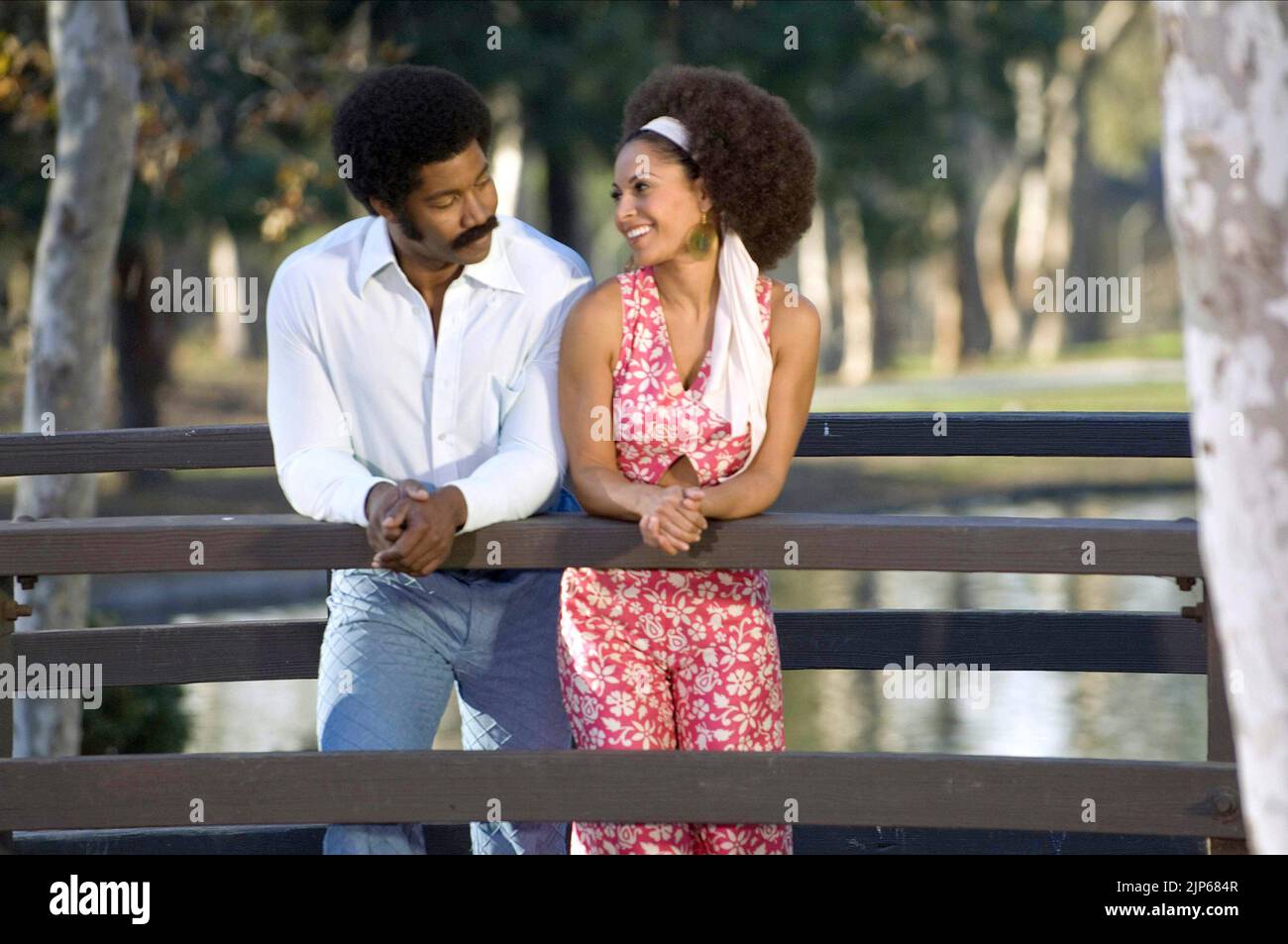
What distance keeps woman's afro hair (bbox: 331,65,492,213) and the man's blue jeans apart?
30.0 inches

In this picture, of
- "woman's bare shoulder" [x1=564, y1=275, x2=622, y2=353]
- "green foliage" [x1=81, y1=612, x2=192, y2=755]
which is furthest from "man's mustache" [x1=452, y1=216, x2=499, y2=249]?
"green foliage" [x1=81, y1=612, x2=192, y2=755]

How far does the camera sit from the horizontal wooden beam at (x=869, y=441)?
441cm

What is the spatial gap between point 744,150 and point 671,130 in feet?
0.48

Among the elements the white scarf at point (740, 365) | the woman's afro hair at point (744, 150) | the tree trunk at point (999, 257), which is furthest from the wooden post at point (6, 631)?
the tree trunk at point (999, 257)

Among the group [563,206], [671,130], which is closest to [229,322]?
[563,206]

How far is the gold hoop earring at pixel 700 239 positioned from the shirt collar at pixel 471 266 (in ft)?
1.12

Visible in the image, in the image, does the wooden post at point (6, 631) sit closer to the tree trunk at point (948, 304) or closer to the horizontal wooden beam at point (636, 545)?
the horizontal wooden beam at point (636, 545)

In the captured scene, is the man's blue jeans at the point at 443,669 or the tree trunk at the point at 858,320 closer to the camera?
the man's blue jeans at the point at 443,669

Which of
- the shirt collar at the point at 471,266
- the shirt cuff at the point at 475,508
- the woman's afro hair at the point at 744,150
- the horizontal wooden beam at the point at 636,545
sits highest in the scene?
the woman's afro hair at the point at 744,150

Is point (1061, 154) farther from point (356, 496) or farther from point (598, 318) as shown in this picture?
point (356, 496)

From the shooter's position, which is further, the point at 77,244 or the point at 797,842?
the point at 77,244

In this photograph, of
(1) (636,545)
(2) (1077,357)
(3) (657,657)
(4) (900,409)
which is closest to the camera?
(1) (636,545)

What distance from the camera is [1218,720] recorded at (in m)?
3.30

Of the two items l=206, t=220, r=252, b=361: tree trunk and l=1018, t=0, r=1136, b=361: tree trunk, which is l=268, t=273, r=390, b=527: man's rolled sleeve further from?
l=1018, t=0, r=1136, b=361: tree trunk
